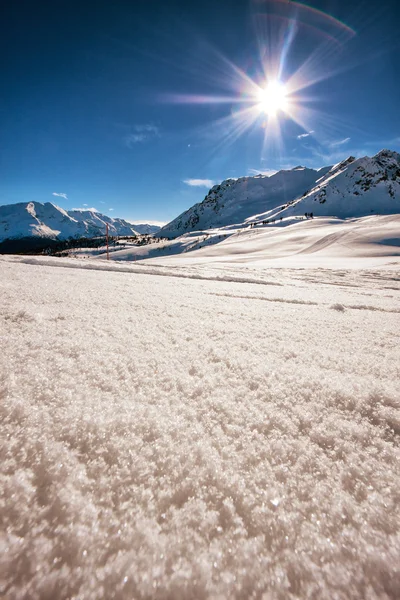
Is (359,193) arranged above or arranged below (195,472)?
above

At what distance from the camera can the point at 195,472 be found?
0.90m

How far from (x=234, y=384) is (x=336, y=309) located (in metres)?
2.82

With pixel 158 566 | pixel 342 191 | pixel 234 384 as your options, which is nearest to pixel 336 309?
pixel 234 384

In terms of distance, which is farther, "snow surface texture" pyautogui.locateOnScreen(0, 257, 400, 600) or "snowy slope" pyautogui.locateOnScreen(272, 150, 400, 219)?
"snowy slope" pyautogui.locateOnScreen(272, 150, 400, 219)

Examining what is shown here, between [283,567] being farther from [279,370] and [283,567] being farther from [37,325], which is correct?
[37,325]

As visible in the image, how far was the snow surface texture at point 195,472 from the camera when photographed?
655 mm

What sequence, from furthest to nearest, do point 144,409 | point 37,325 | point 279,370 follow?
point 37,325, point 279,370, point 144,409

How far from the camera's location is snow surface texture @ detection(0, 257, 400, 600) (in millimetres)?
655

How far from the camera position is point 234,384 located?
4.84ft

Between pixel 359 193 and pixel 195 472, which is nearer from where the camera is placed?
pixel 195 472

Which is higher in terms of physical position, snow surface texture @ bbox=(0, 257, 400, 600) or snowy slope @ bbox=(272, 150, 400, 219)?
snowy slope @ bbox=(272, 150, 400, 219)

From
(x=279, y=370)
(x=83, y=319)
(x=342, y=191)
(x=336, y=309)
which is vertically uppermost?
(x=342, y=191)

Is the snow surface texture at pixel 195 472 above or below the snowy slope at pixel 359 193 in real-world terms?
below

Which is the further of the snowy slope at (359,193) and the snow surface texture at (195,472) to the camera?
the snowy slope at (359,193)
